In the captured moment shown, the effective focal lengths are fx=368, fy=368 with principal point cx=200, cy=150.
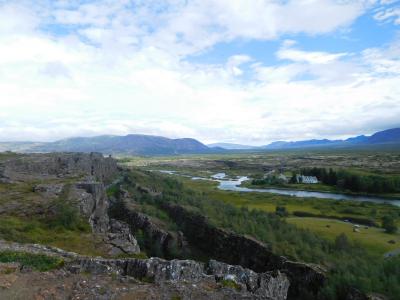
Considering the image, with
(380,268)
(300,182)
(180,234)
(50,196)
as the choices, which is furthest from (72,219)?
Answer: (300,182)

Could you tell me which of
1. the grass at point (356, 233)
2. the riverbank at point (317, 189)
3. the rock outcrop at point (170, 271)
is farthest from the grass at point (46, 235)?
the riverbank at point (317, 189)

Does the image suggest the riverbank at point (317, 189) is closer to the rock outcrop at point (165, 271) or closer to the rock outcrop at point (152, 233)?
the rock outcrop at point (152, 233)

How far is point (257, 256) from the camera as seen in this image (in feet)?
149

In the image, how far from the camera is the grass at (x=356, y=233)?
61.7 m

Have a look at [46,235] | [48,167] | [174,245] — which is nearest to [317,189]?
[48,167]

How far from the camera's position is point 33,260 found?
20.4 m

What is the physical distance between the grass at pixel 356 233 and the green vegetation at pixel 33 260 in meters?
52.2

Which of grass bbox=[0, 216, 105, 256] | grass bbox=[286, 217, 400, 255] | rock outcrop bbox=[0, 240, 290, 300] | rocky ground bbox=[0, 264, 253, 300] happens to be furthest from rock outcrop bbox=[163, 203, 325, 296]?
grass bbox=[286, 217, 400, 255]

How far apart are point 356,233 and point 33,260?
6569 cm

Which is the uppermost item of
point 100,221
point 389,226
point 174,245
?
point 100,221

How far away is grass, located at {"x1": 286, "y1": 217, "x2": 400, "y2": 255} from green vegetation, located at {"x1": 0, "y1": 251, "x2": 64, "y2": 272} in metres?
52.2

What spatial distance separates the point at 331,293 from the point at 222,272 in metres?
17.6

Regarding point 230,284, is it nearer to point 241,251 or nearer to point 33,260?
point 33,260

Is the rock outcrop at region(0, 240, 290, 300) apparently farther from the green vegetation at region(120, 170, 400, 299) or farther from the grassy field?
the grassy field
